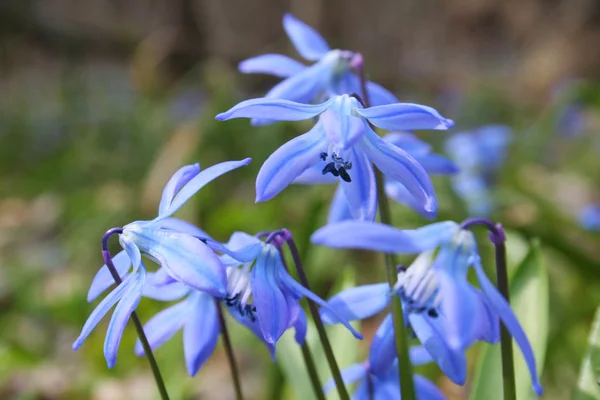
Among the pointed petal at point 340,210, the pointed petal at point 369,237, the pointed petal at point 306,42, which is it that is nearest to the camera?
the pointed petal at point 369,237

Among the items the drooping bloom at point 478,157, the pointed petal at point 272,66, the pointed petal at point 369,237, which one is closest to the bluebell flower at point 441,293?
the pointed petal at point 369,237

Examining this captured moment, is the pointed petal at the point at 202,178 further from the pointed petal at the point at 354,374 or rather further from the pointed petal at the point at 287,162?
the pointed petal at the point at 354,374

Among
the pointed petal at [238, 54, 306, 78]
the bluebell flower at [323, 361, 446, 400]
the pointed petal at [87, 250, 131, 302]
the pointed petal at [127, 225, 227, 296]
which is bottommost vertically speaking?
the bluebell flower at [323, 361, 446, 400]

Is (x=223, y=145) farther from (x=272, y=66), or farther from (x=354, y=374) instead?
(x=354, y=374)

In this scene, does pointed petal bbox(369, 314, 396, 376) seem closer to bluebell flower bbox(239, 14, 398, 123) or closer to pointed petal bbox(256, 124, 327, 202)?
pointed petal bbox(256, 124, 327, 202)

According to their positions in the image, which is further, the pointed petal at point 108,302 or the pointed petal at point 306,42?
the pointed petal at point 306,42

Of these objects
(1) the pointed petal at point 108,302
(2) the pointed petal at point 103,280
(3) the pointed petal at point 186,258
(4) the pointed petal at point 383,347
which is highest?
(3) the pointed petal at point 186,258

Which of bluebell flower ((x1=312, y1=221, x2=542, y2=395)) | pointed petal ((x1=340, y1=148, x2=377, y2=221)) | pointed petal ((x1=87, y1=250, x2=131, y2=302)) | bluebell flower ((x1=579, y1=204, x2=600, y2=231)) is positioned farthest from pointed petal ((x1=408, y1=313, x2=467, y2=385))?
bluebell flower ((x1=579, y1=204, x2=600, y2=231))
